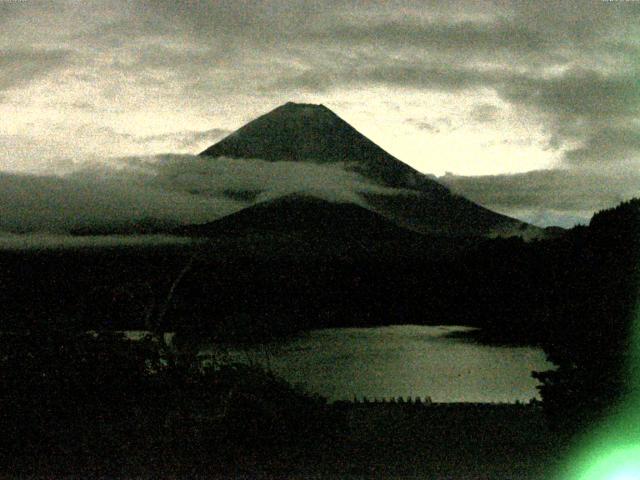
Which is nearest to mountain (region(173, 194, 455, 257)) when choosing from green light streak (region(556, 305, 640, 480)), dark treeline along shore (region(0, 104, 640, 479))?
dark treeline along shore (region(0, 104, 640, 479))

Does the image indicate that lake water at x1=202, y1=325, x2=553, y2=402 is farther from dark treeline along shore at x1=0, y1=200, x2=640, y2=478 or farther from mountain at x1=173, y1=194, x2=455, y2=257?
mountain at x1=173, y1=194, x2=455, y2=257

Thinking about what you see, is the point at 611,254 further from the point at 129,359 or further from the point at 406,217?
the point at 406,217

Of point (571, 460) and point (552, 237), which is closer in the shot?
point (571, 460)

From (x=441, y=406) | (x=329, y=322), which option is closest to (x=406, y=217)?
(x=329, y=322)

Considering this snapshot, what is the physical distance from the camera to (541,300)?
7414mm

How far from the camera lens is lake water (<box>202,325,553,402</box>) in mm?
10531

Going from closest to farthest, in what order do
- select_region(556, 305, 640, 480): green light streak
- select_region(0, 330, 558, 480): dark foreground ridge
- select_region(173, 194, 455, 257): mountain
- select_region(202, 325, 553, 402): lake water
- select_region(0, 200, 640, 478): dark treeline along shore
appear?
select_region(556, 305, 640, 480): green light streak
select_region(0, 200, 640, 478): dark treeline along shore
select_region(0, 330, 558, 480): dark foreground ridge
select_region(202, 325, 553, 402): lake water
select_region(173, 194, 455, 257): mountain

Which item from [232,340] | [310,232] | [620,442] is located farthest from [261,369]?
[310,232]

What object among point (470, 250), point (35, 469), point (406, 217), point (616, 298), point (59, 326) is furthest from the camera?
point (406, 217)

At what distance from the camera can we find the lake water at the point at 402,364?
10.5 metres

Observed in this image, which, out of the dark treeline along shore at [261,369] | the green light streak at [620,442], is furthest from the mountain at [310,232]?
the green light streak at [620,442]

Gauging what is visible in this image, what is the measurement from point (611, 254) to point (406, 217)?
22.2 meters

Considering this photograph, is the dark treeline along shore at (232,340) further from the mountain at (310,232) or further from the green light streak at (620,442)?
the mountain at (310,232)

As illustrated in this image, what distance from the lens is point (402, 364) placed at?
492 inches
